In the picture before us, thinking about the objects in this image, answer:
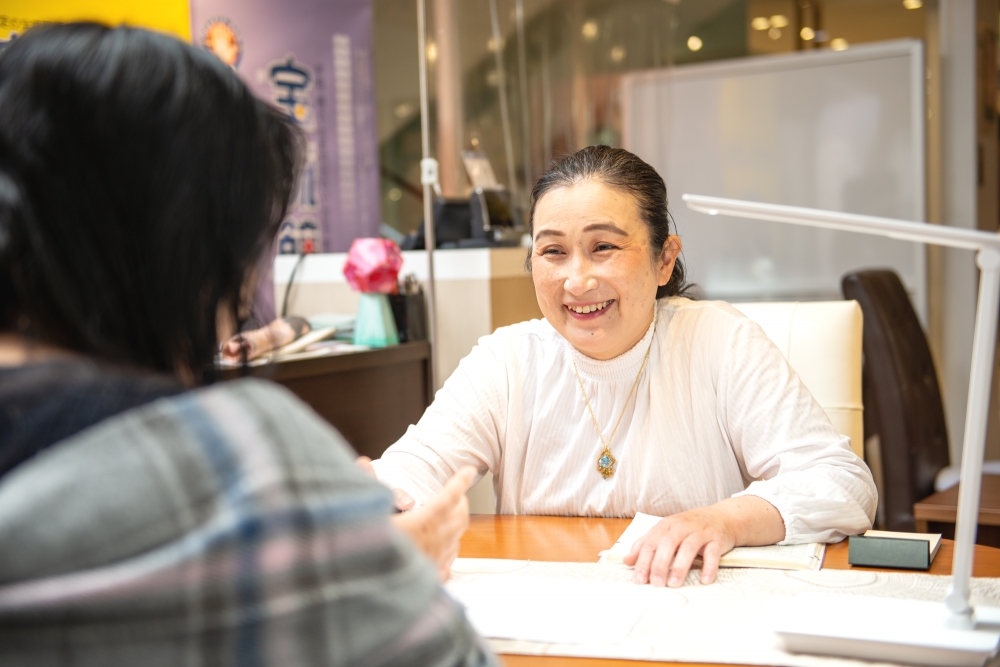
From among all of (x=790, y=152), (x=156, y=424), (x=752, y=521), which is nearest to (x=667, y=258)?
(x=752, y=521)

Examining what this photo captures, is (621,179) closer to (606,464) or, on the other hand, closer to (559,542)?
(606,464)

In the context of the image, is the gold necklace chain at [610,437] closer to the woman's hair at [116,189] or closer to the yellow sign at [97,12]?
the woman's hair at [116,189]

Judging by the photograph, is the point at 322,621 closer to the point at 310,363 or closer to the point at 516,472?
the point at 516,472

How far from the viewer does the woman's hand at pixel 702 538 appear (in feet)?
3.88

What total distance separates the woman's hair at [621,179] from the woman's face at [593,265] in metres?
0.02

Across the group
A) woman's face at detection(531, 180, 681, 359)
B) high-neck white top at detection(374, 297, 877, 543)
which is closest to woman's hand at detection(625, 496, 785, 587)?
high-neck white top at detection(374, 297, 877, 543)

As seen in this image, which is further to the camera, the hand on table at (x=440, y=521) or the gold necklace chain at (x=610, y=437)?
the gold necklace chain at (x=610, y=437)

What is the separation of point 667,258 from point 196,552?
4.69ft

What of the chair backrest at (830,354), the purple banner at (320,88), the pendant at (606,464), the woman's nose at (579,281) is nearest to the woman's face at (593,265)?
the woman's nose at (579,281)

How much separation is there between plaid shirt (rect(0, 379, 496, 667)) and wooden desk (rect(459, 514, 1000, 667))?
2.72 ft

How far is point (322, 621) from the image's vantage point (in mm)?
484

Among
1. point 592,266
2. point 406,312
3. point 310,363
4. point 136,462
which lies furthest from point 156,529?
point 406,312

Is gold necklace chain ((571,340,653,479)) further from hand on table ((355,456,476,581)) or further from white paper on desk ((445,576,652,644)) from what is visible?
hand on table ((355,456,476,581))

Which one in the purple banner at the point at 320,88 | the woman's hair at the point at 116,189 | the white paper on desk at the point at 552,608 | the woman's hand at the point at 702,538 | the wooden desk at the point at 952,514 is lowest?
the wooden desk at the point at 952,514
